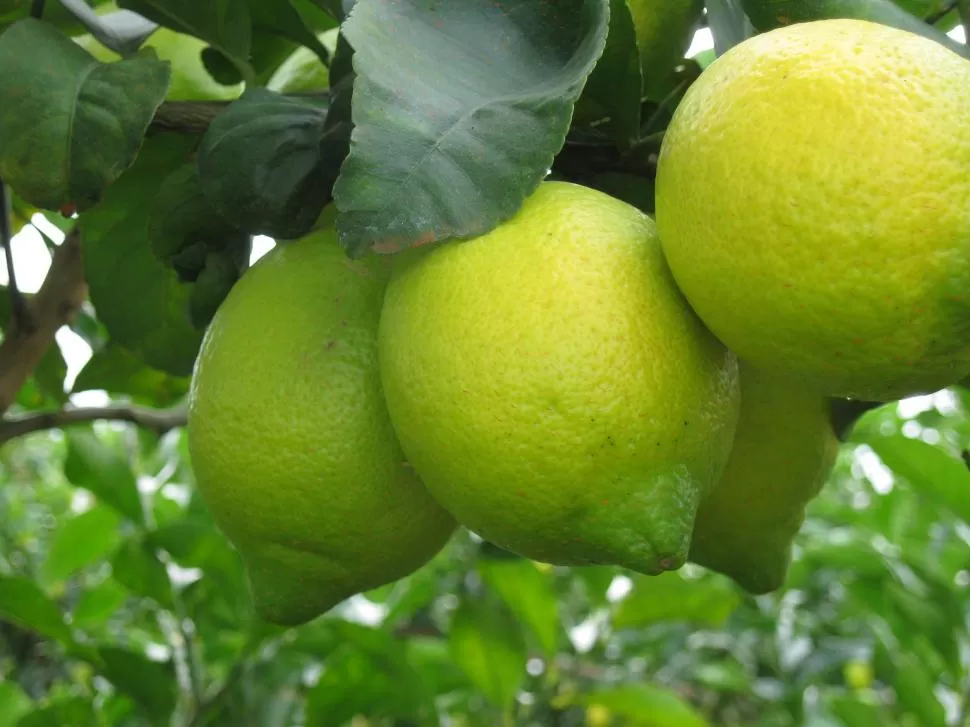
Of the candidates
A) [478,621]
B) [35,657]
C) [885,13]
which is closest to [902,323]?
[885,13]

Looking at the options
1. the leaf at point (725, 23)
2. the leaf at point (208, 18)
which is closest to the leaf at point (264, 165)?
the leaf at point (208, 18)

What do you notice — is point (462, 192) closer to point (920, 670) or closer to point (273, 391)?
point (273, 391)

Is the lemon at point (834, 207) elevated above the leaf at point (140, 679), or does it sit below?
above

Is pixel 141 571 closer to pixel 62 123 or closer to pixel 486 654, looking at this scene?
pixel 486 654

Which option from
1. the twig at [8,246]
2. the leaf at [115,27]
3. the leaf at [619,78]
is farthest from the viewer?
the twig at [8,246]

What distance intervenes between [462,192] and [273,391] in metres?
0.16

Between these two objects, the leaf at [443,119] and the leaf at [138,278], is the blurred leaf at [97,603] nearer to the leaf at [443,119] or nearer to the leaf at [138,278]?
the leaf at [138,278]

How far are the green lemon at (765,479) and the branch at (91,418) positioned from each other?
620 millimetres

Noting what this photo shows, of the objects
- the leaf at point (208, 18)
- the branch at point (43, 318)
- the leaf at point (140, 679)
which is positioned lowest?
the leaf at point (140, 679)

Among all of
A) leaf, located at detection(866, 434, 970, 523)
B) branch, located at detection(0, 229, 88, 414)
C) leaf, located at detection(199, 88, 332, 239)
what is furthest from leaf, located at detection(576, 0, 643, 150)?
leaf, located at detection(866, 434, 970, 523)

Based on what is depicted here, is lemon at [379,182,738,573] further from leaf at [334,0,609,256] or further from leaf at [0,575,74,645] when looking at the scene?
leaf at [0,575,74,645]

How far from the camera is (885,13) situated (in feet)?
1.68

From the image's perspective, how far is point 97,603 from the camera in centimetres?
127

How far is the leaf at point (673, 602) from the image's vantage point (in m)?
1.28
